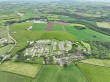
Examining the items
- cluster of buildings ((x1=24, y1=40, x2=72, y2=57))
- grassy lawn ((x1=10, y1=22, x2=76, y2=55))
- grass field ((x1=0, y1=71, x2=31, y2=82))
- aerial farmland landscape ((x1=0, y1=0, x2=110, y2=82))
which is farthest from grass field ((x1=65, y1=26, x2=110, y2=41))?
grass field ((x1=0, y1=71, x2=31, y2=82))

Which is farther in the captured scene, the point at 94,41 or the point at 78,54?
the point at 94,41

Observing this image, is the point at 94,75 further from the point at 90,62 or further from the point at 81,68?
the point at 90,62

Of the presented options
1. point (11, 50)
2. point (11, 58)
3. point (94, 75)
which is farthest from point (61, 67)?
point (11, 50)

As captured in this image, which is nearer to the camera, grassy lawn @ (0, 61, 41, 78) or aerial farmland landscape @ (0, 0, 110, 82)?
aerial farmland landscape @ (0, 0, 110, 82)

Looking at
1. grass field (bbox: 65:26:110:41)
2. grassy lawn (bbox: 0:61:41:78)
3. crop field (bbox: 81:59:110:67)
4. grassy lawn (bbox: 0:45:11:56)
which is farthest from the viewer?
→ grass field (bbox: 65:26:110:41)

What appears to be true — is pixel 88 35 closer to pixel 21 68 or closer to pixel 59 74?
pixel 59 74

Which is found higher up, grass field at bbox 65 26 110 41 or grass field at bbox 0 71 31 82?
grass field at bbox 0 71 31 82

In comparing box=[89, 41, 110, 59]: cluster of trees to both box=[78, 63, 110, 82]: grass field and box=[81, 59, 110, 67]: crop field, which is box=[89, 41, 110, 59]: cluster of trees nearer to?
box=[81, 59, 110, 67]: crop field

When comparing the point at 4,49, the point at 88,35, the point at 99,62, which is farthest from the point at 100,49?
the point at 4,49
